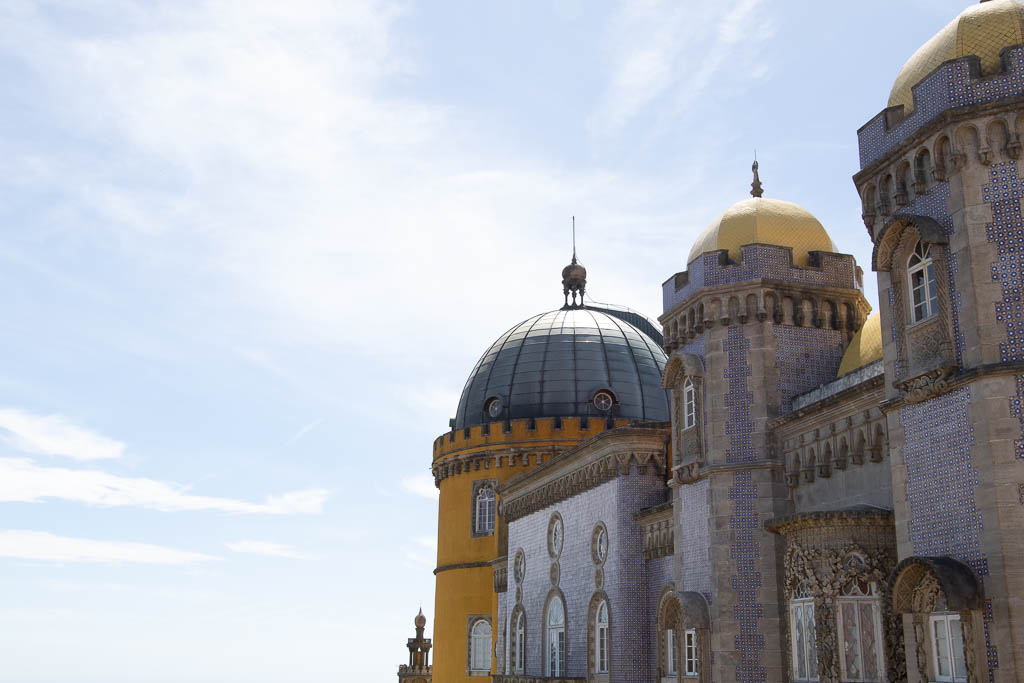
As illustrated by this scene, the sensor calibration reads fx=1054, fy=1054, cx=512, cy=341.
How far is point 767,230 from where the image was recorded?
22422 mm

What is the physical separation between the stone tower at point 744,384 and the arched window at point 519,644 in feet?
36.3

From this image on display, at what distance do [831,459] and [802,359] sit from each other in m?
2.95

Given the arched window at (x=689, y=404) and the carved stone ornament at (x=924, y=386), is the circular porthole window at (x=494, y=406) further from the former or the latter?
the carved stone ornament at (x=924, y=386)

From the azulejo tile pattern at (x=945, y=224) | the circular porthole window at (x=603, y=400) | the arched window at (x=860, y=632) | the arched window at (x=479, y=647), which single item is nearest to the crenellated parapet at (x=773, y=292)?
the azulejo tile pattern at (x=945, y=224)

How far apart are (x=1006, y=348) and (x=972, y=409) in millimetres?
933

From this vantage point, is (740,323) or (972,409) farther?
(740,323)

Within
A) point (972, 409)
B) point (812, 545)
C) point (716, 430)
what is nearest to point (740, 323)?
point (716, 430)

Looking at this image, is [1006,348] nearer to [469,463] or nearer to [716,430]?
[716,430]

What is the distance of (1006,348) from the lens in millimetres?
14219

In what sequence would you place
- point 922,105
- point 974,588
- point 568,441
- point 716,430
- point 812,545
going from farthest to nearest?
point 568,441
point 716,430
point 812,545
point 922,105
point 974,588

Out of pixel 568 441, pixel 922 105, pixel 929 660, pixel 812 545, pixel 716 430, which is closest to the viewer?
pixel 929 660

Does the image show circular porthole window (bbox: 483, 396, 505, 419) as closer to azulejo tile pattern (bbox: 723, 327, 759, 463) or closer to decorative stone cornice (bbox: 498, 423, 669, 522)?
decorative stone cornice (bbox: 498, 423, 669, 522)

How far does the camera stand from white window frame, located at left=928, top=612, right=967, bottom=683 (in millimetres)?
14109

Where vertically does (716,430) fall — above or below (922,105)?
below
